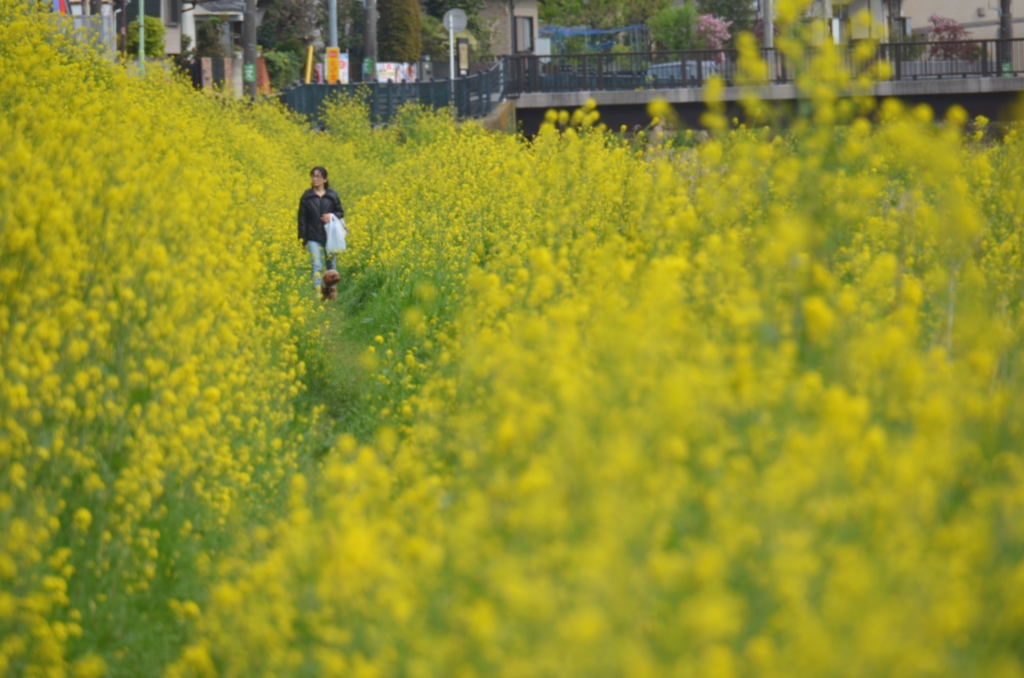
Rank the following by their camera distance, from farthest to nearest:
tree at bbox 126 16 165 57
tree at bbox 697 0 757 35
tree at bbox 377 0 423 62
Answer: tree at bbox 697 0 757 35
tree at bbox 377 0 423 62
tree at bbox 126 16 165 57

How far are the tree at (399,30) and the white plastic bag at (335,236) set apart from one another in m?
43.5

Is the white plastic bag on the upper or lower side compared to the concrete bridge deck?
lower

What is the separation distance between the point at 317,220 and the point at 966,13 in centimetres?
6132

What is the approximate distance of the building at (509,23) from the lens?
6538cm

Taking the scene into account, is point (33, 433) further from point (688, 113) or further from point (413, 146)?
point (688, 113)

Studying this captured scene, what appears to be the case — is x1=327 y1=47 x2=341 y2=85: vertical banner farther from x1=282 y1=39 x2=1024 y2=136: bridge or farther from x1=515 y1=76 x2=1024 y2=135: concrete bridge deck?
x1=515 y1=76 x2=1024 y2=135: concrete bridge deck

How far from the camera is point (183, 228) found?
24.6 ft

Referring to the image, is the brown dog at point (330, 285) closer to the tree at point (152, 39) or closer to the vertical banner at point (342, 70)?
the vertical banner at point (342, 70)

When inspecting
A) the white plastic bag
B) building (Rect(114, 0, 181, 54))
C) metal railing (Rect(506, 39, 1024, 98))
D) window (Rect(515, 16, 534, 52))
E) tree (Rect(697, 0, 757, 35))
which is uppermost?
tree (Rect(697, 0, 757, 35))

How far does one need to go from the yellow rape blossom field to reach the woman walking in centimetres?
445

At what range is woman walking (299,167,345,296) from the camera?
14.0m

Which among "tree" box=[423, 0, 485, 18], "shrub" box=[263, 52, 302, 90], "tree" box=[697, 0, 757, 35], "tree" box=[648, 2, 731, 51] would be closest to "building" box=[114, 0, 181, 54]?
"shrub" box=[263, 52, 302, 90]

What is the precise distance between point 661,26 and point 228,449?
71623 millimetres

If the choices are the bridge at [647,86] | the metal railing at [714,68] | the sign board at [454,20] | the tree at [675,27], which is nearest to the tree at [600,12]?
the tree at [675,27]
